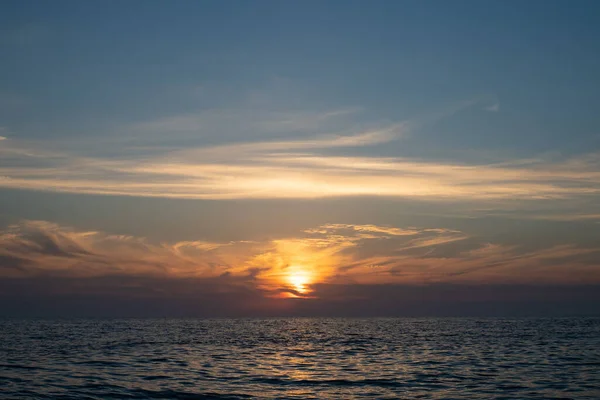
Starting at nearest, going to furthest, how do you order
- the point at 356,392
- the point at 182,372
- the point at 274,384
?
the point at 356,392
the point at 274,384
the point at 182,372

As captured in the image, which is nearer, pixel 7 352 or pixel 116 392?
pixel 116 392

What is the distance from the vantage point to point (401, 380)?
4266 cm

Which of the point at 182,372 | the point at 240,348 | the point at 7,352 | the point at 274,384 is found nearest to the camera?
the point at 274,384

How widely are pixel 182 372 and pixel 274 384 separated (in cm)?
996

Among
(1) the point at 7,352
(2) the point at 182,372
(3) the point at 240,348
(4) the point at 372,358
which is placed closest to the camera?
(2) the point at 182,372

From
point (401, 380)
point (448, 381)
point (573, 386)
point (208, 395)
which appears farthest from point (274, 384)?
point (573, 386)

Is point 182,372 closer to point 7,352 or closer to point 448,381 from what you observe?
point 448,381

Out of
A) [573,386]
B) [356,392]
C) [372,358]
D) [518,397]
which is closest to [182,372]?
[356,392]

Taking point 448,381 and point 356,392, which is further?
point 448,381

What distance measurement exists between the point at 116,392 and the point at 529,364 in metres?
35.3

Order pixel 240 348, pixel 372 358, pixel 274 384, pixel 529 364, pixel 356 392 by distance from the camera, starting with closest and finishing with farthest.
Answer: pixel 356 392, pixel 274 384, pixel 529 364, pixel 372 358, pixel 240 348

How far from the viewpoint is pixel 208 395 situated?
36.7 metres

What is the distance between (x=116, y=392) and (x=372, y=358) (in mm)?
28455

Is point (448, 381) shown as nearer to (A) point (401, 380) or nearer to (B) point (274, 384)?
(A) point (401, 380)
